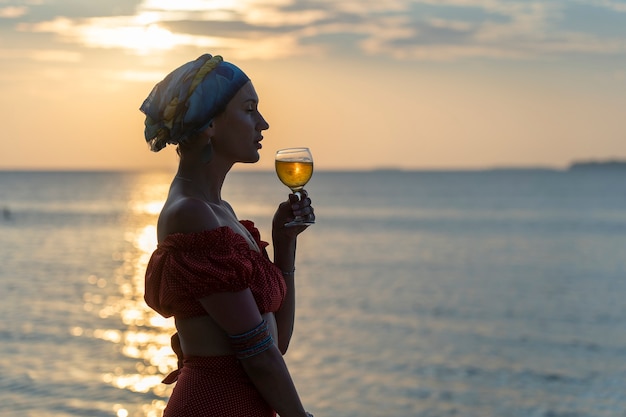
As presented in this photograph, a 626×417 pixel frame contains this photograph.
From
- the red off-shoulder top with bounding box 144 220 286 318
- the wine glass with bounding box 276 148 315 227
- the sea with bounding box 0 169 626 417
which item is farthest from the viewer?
the sea with bounding box 0 169 626 417

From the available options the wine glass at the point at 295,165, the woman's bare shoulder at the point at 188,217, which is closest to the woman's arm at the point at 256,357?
the woman's bare shoulder at the point at 188,217

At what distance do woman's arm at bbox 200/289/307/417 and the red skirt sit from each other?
0.05 m

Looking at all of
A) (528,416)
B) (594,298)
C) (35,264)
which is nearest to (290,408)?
(528,416)

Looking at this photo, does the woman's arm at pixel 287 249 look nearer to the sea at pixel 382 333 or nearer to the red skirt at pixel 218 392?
the red skirt at pixel 218 392

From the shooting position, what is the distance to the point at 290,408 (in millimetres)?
3012

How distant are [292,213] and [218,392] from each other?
73 cm

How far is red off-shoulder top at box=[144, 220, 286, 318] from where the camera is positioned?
2898 mm

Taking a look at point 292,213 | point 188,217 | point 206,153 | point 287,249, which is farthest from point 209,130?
point 287,249

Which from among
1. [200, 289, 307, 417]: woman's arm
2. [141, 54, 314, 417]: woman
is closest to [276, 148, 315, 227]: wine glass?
[141, 54, 314, 417]: woman

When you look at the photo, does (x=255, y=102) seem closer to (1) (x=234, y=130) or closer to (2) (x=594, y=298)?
(1) (x=234, y=130)

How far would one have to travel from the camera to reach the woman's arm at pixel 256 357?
9.54ft

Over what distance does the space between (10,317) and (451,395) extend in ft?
39.1

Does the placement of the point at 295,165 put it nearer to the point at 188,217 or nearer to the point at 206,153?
the point at 206,153

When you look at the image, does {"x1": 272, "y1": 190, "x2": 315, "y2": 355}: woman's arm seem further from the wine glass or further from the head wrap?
the head wrap
